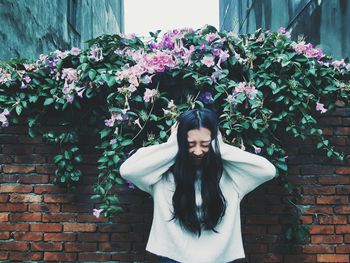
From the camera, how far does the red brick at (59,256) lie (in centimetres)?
301

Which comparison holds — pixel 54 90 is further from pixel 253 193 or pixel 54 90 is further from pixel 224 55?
pixel 253 193

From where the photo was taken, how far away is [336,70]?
302 centimetres

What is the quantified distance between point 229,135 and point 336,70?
1.11 m

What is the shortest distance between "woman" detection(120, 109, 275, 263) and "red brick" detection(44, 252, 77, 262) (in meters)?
1.22

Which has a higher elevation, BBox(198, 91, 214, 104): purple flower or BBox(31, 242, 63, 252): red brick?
BBox(198, 91, 214, 104): purple flower

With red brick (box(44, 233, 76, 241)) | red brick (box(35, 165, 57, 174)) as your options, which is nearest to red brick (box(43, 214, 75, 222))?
red brick (box(44, 233, 76, 241))

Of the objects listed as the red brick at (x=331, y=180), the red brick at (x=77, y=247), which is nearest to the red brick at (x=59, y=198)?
the red brick at (x=77, y=247)

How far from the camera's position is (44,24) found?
6.77 meters

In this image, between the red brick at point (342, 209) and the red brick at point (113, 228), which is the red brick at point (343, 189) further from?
the red brick at point (113, 228)

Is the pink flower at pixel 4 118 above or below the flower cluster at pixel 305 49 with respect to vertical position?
below

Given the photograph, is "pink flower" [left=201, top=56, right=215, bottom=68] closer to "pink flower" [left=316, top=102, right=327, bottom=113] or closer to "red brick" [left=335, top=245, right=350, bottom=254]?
"pink flower" [left=316, top=102, right=327, bottom=113]

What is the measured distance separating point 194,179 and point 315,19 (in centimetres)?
397

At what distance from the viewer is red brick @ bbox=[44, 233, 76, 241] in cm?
302

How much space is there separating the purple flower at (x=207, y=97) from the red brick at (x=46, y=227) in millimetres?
1609
